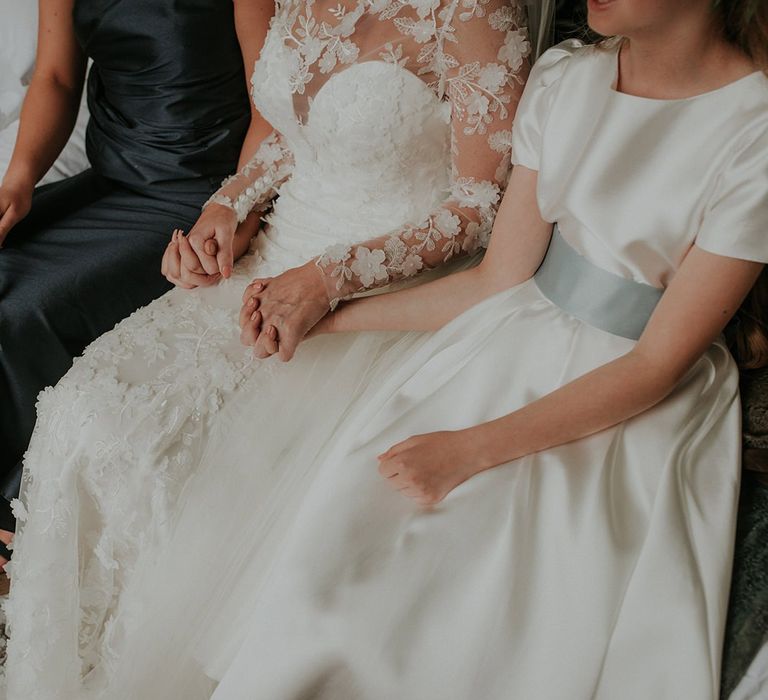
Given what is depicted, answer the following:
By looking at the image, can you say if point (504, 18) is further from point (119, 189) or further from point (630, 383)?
point (119, 189)

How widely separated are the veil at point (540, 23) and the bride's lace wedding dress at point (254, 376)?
0.07 meters

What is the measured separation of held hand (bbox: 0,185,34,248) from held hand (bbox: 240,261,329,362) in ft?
2.11

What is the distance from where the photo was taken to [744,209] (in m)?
0.90

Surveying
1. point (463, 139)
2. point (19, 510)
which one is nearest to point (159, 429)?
point (19, 510)

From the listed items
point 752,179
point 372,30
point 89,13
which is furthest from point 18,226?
point 752,179

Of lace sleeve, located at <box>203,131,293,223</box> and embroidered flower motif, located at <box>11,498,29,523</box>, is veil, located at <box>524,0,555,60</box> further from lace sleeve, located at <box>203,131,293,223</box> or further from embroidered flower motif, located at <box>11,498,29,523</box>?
embroidered flower motif, located at <box>11,498,29,523</box>

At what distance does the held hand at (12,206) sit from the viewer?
1590 mm

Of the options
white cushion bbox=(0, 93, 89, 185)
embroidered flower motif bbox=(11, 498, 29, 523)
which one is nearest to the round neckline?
embroidered flower motif bbox=(11, 498, 29, 523)

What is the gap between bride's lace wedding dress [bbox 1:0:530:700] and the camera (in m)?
1.12

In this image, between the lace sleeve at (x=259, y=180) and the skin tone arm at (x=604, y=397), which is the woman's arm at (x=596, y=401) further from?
the lace sleeve at (x=259, y=180)

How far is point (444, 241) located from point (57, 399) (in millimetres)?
655

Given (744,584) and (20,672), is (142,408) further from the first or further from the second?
(744,584)

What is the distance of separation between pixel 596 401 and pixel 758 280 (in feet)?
1.04

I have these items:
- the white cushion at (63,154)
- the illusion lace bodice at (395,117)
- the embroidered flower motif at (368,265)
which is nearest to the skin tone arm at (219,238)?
the illusion lace bodice at (395,117)
